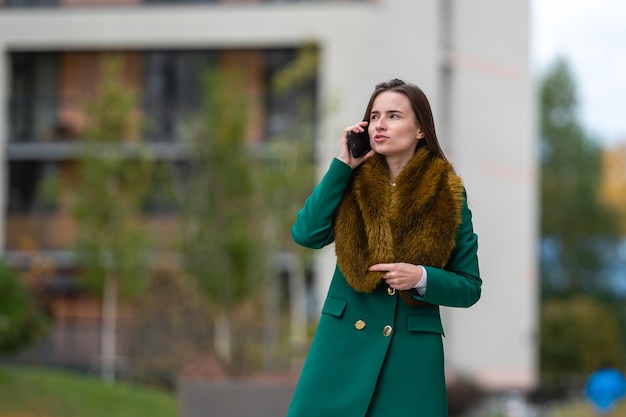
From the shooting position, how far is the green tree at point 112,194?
87.9ft

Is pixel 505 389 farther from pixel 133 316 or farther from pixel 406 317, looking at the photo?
pixel 406 317

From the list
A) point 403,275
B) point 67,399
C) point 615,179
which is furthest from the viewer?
point 615,179

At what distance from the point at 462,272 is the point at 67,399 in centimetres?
1433

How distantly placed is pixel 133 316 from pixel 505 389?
35.9ft

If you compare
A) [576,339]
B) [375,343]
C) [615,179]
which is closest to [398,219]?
[375,343]

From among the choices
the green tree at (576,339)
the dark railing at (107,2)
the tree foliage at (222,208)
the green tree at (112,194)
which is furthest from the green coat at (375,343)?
the green tree at (576,339)

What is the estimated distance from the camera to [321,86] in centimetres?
3136

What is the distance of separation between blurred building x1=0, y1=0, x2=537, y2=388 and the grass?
9.30 m

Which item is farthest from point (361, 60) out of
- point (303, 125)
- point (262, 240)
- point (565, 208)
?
point (565, 208)

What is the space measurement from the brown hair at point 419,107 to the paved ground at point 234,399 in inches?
358

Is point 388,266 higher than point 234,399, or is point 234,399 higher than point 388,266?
point 388,266

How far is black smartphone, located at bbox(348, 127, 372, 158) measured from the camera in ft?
15.2

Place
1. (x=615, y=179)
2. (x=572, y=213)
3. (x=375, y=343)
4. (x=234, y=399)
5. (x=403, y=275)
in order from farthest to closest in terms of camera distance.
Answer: (x=615, y=179) < (x=572, y=213) < (x=234, y=399) < (x=375, y=343) < (x=403, y=275)

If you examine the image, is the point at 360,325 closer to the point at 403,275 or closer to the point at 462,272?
the point at 403,275
